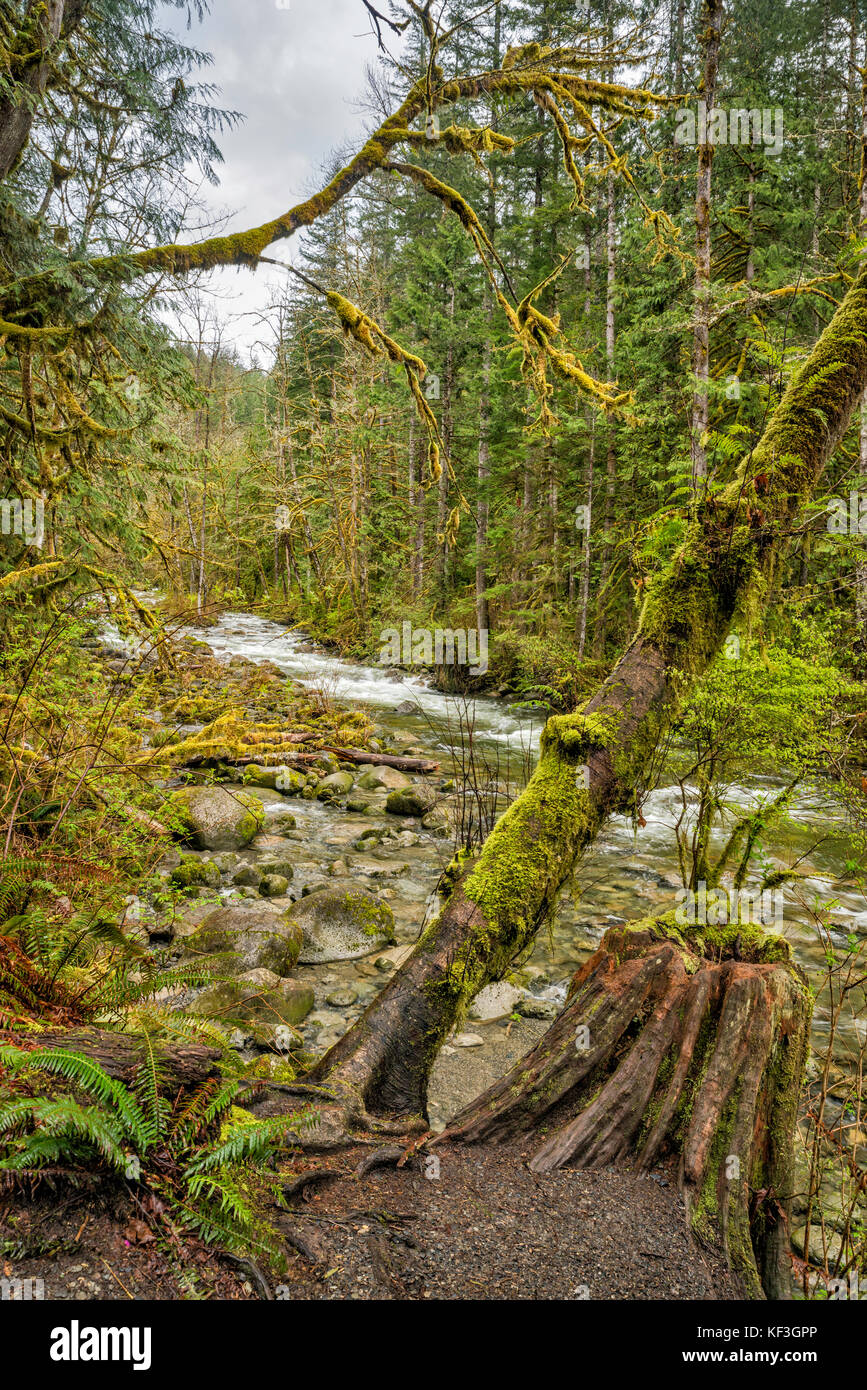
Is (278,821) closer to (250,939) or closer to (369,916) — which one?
(369,916)

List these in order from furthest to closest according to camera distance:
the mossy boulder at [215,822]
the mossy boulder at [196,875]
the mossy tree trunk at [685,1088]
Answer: the mossy boulder at [215,822]
the mossy boulder at [196,875]
the mossy tree trunk at [685,1088]

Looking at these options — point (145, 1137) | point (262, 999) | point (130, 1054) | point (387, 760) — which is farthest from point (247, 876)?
point (145, 1137)

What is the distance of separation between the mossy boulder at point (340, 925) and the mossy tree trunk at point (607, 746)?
10.5 ft

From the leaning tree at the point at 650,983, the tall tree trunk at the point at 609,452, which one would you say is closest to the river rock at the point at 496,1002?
the leaning tree at the point at 650,983

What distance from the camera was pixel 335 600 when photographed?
2605 centimetres

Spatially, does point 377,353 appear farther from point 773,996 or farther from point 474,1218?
point 474,1218

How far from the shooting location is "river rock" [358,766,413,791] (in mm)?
11016

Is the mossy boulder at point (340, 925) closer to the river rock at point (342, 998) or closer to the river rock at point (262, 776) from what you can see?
the river rock at point (342, 998)

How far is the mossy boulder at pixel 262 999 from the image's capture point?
15.2 ft

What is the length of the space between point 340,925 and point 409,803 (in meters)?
3.76

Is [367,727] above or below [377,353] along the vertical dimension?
below

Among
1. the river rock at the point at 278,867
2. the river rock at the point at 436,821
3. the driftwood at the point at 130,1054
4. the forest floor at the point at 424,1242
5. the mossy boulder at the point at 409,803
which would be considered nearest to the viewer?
the forest floor at the point at 424,1242

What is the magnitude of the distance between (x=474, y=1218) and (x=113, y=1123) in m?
1.30
